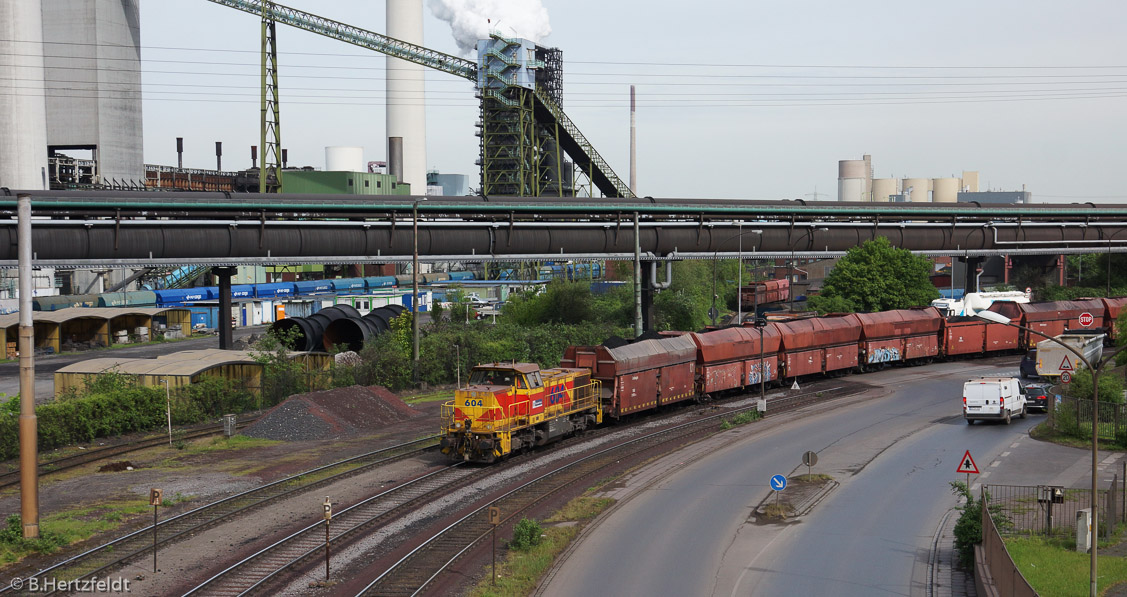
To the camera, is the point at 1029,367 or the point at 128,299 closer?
the point at 1029,367

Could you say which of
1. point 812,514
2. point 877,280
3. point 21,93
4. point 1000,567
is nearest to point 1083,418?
point 812,514

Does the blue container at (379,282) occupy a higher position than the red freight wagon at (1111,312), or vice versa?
the blue container at (379,282)

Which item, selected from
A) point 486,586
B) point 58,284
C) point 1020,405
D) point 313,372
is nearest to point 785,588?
point 486,586

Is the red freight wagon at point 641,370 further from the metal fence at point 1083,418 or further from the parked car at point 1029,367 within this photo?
the parked car at point 1029,367

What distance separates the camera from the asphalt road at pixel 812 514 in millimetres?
19797

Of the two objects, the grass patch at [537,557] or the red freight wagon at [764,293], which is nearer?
the grass patch at [537,557]

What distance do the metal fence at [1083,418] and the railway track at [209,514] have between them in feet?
78.2

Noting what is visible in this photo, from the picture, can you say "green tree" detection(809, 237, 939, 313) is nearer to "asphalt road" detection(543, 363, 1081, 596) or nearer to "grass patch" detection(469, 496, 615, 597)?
"asphalt road" detection(543, 363, 1081, 596)

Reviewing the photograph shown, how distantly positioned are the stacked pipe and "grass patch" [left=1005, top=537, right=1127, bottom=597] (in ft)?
135

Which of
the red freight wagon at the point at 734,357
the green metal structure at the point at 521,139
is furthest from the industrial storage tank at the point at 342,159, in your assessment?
the red freight wagon at the point at 734,357

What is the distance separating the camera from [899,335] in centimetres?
5528

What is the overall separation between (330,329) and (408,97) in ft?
259

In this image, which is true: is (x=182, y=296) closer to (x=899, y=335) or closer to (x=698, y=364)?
(x=698, y=364)

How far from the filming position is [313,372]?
46.1 metres
